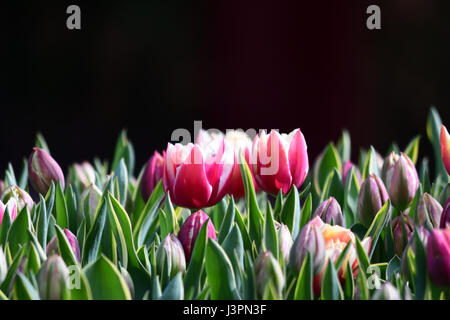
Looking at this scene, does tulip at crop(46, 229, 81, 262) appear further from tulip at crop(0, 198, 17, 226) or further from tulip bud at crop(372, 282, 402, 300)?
tulip bud at crop(372, 282, 402, 300)

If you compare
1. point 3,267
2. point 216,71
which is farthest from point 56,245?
point 216,71

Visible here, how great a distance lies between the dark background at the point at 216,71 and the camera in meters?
2.21

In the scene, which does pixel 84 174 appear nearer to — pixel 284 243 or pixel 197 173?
pixel 197 173

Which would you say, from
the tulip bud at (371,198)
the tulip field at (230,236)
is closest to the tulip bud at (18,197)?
the tulip field at (230,236)

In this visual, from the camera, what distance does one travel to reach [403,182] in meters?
0.70

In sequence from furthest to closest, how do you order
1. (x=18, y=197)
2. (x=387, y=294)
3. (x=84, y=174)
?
(x=84, y=174), (x=18, y=197), (x=387, y=294)

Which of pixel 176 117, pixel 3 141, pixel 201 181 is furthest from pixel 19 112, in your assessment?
pixel 201 181

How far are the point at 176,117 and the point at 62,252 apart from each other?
8.24ft

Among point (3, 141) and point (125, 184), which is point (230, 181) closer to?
point (125, 184)

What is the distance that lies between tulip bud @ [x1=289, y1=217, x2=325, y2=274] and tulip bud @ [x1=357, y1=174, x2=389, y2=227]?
156 millimetres

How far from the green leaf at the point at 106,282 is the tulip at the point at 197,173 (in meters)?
0.16

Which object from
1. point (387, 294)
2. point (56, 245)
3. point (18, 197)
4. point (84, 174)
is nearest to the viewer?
point (387, 294)

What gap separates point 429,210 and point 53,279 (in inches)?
13.2

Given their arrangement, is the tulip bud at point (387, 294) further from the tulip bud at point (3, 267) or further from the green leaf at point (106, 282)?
the tulip bud at point (3, 267)
